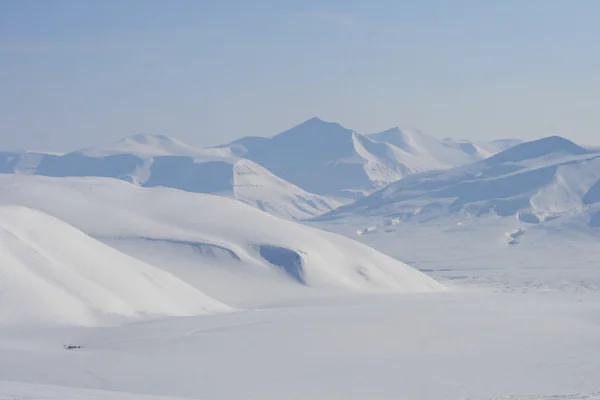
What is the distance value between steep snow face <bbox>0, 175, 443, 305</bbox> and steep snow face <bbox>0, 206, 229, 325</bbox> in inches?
415

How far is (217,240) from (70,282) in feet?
98.7

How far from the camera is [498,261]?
118m

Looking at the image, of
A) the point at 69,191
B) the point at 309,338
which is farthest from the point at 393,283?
the point at 309,338

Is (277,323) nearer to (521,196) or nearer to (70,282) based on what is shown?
(70,282)

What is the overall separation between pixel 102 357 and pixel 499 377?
1363 centimetres

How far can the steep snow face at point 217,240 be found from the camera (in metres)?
66.8

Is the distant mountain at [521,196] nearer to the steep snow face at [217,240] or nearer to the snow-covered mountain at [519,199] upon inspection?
the snow-covered mountain at [519,199]

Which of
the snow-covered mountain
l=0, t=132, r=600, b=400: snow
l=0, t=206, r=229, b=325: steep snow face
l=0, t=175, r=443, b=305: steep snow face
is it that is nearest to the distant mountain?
the snow-covered mountain

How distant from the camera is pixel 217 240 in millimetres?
71312

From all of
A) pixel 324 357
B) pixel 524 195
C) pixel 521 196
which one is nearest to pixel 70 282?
pixel 324 357

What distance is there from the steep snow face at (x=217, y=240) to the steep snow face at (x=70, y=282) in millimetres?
10541

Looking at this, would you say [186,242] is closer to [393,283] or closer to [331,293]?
[331,293]

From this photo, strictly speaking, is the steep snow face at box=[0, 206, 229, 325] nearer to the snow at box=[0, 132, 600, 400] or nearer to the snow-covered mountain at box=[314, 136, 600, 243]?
the snow at box=[0, 132, 600, 400]

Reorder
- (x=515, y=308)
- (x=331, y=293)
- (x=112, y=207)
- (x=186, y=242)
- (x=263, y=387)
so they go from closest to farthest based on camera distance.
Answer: (x=263, y=387) → (x=515, y=308) → (x=331, y=293) → (x=186, y=242) → (x=112, y=207)
